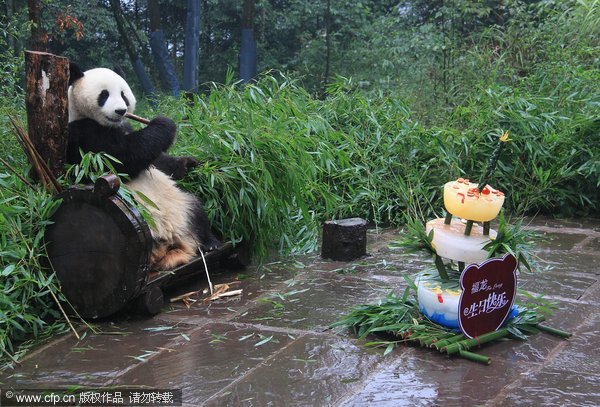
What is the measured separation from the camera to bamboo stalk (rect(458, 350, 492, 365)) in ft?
9.34

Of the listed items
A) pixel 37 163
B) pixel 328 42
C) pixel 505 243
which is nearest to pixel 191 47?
pixel 328 42

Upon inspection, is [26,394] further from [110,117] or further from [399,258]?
[399,258]

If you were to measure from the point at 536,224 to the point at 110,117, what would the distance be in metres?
3.67

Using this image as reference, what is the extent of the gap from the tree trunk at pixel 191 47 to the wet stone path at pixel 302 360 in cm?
742

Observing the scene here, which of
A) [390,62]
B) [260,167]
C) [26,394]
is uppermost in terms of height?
[390,62]

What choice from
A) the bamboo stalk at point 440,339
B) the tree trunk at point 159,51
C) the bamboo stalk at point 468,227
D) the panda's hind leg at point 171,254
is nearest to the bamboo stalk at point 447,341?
the bamboo stalk at point 440,339

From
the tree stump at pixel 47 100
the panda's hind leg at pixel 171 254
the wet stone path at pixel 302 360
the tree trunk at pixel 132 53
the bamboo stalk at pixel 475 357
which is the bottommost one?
the wet stone path at pixel 302 360

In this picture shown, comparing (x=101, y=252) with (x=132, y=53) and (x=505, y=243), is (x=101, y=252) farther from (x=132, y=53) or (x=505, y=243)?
(x=132, y=53)

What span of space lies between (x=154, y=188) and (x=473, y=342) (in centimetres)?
192

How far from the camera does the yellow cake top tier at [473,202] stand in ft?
9.76

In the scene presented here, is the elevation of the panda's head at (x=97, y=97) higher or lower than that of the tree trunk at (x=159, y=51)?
lower

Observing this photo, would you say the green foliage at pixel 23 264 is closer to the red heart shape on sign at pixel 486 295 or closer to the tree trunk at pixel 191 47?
the red heart shape on sign at pixel 486 295

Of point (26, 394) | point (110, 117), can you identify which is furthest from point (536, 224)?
point (26, 394)

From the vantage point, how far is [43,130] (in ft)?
11.5
